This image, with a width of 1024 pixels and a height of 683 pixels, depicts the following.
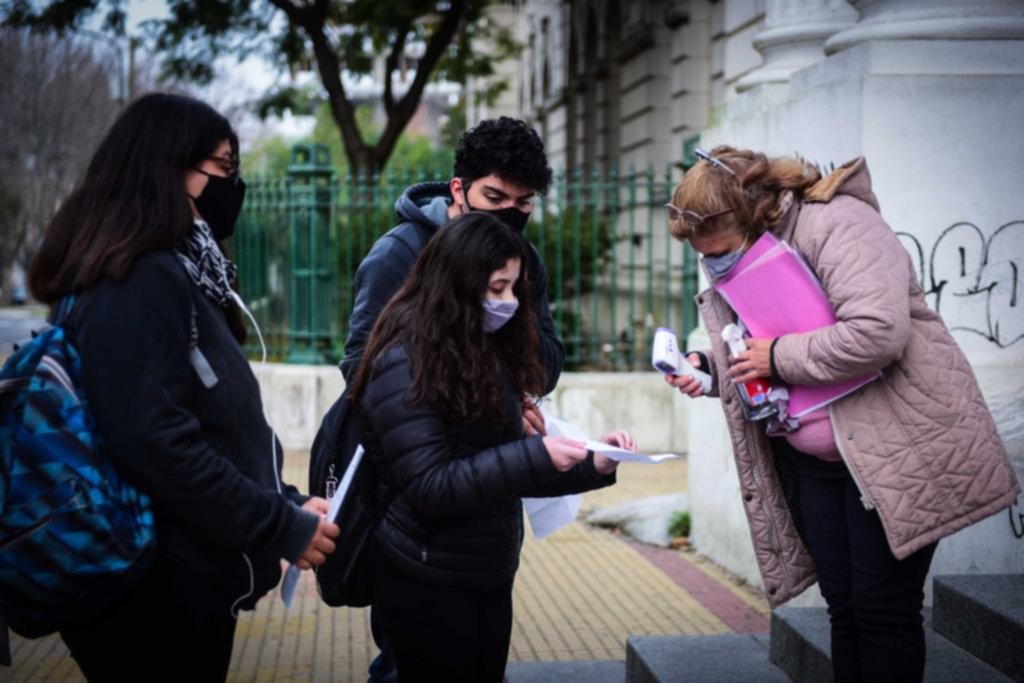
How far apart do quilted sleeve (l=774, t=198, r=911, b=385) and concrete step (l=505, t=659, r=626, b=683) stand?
1867 millimetres

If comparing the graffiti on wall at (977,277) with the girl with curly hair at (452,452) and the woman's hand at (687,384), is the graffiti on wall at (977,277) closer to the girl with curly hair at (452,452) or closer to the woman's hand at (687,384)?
the woman's hand at (687,384)

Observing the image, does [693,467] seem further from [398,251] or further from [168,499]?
[168,499]

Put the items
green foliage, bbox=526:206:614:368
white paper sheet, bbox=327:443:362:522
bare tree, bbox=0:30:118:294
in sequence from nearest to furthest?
white paper sheet, bbox=327:443:362:522
green foliage, bbox=526:206:614:368
bare tree, bbox=0:30:118:294

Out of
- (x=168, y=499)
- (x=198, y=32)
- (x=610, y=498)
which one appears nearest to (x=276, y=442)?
(x=168, y=499)

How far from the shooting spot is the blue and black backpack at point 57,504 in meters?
2.35

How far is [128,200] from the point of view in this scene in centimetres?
251

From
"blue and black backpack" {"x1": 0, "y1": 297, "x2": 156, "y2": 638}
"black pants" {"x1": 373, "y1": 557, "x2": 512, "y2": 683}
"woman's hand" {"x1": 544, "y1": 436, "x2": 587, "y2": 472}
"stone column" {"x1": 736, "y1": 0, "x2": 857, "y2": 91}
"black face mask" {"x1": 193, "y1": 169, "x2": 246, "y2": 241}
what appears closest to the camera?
"blue and black backpack" {"x1": 0, "y1": 297, "x2": 156, "y2": 638}

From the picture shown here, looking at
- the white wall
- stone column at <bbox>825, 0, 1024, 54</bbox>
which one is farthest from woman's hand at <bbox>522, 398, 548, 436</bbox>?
the white wall

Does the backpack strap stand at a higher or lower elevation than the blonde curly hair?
lower

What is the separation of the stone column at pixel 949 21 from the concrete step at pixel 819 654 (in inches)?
85.6

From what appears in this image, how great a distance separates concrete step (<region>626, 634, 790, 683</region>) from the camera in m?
4.21

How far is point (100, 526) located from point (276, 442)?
0.48 metres

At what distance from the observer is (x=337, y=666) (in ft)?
17.1

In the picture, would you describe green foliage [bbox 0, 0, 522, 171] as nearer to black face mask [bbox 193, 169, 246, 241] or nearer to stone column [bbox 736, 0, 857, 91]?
stone column [bbox 736, 0, 857, 91]
